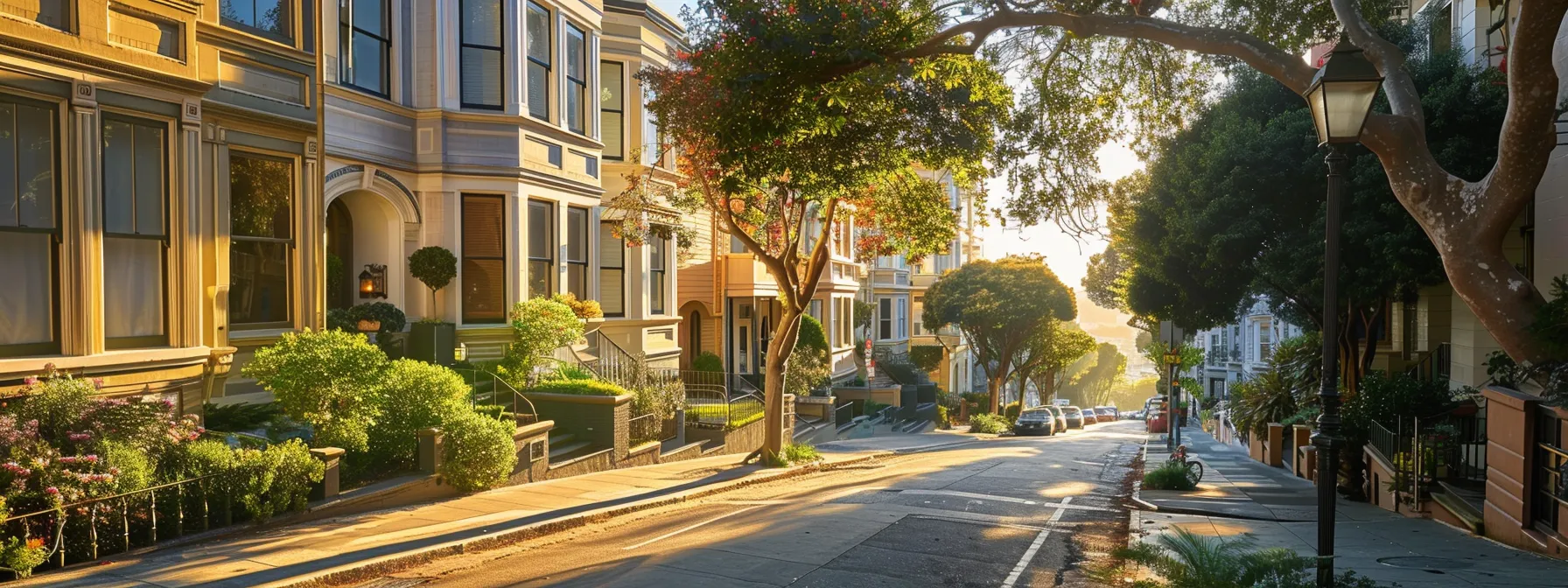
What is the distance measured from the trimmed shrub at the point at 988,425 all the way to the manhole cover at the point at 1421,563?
3391 centimetres

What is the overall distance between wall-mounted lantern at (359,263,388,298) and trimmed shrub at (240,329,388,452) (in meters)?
4.31

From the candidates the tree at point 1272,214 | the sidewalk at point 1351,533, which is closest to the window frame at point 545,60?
the tree at point 1272,214

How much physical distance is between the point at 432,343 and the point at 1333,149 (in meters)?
13.0

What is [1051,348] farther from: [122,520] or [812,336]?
[122,520]

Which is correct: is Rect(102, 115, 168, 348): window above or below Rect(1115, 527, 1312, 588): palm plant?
above

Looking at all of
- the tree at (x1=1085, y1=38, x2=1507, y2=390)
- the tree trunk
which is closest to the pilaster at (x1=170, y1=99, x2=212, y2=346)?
the tree trunk

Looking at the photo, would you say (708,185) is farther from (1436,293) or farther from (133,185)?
(1436,293)

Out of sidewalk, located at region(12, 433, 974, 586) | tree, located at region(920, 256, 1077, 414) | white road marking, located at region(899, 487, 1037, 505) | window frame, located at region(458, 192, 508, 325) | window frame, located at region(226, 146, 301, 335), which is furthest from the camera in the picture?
tree, located at region(920, 256, 1077, 414)

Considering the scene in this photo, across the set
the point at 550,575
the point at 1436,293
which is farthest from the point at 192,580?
the point at 1436,293

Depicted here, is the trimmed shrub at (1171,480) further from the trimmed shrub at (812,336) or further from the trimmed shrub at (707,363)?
the trimmed shrub at (812,336)

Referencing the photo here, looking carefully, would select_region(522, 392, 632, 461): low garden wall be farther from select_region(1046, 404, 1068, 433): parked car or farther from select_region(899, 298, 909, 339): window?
select_region(899, 298, 909, 339): window

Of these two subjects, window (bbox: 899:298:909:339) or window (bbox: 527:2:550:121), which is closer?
window (bbox: 527:2:550:121)

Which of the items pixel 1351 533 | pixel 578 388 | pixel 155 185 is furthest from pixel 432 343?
pixel 1351 533

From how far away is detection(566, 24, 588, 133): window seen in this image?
66.8ft
